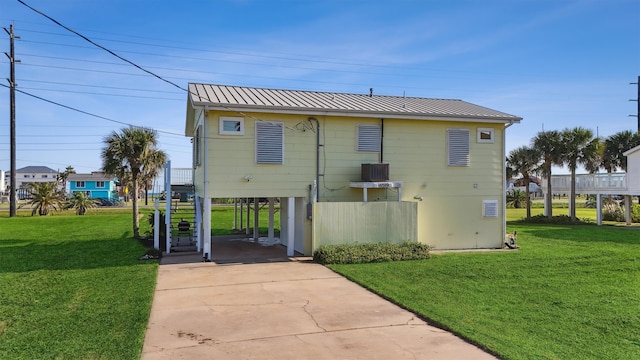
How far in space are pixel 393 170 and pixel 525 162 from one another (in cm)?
1887

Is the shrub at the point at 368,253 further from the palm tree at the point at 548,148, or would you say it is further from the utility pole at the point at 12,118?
the utility pole at the point at 12,118

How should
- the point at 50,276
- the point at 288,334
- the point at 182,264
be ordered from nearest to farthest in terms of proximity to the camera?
the point at 288,334 → the point at 50,276 → the point at 182,264

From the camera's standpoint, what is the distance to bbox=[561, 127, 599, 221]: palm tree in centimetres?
2748

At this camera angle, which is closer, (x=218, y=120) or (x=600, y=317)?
(x=600, y=317)

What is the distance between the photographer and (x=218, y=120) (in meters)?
13.1

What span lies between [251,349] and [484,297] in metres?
4.69

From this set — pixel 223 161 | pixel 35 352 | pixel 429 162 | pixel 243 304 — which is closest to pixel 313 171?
pixel 223 161

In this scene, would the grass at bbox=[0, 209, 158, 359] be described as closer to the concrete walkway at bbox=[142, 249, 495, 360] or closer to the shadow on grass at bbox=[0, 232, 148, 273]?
the shadow on grass at bbox=[0, 232, 148, 273]

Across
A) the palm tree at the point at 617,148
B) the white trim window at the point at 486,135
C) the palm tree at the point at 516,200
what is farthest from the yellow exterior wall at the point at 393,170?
the palm tree at the point at 516,200

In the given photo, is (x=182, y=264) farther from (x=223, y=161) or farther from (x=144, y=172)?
(x=144, y=172)

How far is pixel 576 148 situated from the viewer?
27500 mm

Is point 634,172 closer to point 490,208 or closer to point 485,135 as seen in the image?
point 490,208

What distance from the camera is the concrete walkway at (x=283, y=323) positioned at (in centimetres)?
562

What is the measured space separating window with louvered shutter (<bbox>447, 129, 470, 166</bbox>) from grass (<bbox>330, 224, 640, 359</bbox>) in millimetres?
3256
